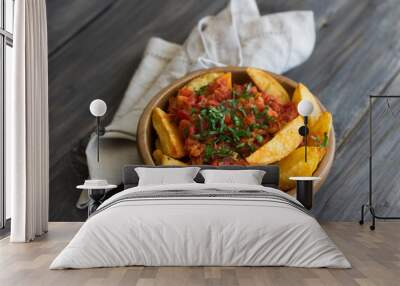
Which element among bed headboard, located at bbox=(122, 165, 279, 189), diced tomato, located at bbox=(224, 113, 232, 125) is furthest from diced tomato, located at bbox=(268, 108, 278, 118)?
bed headboard, located at bbox=(122, 165, 279, 189)

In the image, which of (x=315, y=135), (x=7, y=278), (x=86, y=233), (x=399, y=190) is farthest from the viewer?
(x=399, y=190)

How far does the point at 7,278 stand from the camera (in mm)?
3869

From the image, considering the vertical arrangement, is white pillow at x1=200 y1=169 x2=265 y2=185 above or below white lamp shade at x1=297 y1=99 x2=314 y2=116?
below

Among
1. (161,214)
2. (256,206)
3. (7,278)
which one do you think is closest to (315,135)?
(256,206)

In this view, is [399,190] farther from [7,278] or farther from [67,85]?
[7,278]

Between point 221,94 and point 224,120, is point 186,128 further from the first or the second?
point 221,94

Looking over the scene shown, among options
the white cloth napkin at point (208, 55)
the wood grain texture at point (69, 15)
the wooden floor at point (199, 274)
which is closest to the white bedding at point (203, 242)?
the wooden floor at point (199, 274)

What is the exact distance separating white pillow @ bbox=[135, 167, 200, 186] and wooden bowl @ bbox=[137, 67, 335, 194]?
11.0 inches

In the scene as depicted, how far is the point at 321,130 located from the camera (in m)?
6.35

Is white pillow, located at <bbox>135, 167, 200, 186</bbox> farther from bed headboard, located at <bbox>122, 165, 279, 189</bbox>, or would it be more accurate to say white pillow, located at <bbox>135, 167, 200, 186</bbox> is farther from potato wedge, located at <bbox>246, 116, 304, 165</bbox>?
potato wedge, located at <bbox>246, 116, 304, 165</bbox>

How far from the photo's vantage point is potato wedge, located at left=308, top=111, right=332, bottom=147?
6305mm

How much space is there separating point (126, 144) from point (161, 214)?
260 centimetres

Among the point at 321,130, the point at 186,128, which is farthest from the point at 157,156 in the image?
the point at 321,130

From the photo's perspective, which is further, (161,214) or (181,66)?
(181,66)
